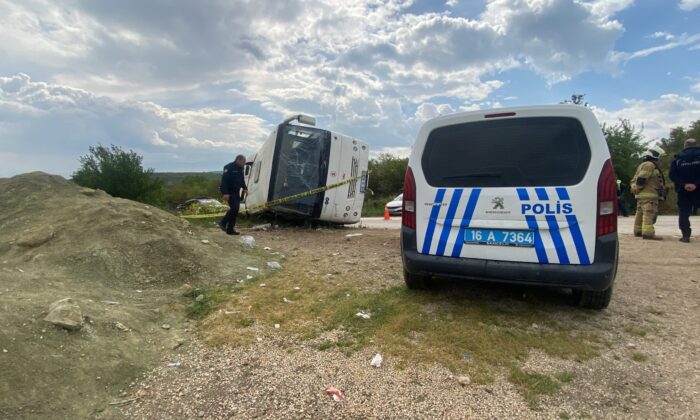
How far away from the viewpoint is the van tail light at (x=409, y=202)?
4.03 meters

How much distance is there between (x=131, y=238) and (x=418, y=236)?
3817 mm

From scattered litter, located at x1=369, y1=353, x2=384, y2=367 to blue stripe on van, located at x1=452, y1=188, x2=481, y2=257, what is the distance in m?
1.23

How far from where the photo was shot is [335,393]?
2.64 m

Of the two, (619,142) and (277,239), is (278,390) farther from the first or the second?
(619,142)

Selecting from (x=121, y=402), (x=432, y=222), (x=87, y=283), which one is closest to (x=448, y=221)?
(x=432, y=222)

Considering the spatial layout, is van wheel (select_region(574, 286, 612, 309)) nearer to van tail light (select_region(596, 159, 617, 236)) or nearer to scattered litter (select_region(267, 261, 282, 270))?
van tail light (select_region(596, 159, 617, 236))

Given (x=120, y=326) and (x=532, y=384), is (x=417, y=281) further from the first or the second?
(x=120, y=326)

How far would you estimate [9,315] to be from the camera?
2.93 metres

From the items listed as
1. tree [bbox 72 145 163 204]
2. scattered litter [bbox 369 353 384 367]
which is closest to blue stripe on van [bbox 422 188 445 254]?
scattered litter [bbox 369 353 384 367]

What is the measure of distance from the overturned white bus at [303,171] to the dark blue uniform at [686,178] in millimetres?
6963

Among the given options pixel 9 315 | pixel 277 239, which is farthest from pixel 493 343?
pixel 277 239

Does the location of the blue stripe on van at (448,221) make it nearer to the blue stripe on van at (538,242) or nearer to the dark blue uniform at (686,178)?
the blue stripe on van at (538,242)

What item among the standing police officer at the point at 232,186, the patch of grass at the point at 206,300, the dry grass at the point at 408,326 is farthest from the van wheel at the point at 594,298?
the standing police officer at the point at 232,186

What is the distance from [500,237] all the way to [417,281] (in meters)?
1.14
